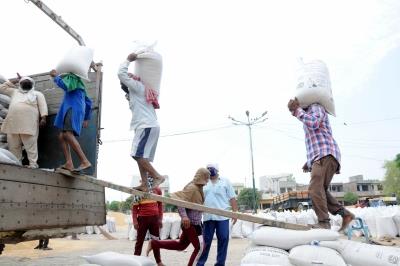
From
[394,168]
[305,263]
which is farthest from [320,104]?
[394,168]

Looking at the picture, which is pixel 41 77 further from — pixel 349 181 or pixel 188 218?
pixel 349 181

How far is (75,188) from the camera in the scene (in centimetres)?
355

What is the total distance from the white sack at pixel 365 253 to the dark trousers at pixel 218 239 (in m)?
1.75

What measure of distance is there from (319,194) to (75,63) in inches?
99.8

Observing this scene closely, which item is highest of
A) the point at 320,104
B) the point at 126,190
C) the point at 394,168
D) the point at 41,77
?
the point at 394,168

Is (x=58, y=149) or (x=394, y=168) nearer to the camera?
(x=58, y=149)

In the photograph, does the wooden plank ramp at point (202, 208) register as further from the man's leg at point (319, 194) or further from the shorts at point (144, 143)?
the shorts at point (144, 143)

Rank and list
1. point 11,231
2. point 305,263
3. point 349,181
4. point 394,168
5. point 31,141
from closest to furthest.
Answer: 1. point 11,231
2. point 305,263
3. point 31,141
4. point 394,168
5. point 349,181

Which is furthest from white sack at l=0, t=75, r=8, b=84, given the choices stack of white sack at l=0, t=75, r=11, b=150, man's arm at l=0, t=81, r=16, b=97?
man's arm at l=0, t=81, r=16, b=97

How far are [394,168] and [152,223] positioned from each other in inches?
2348

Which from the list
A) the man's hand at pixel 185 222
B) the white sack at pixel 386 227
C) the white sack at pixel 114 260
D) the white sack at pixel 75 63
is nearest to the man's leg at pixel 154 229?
the man's hand at pixel 185 222

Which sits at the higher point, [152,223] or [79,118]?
[79,118]

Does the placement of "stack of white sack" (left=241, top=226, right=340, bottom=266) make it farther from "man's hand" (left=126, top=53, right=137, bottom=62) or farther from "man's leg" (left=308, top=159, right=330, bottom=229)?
"man's hand" (left=126, top=53, right=137, bottom=62)

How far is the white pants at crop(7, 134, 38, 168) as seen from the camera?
4.01 metres
